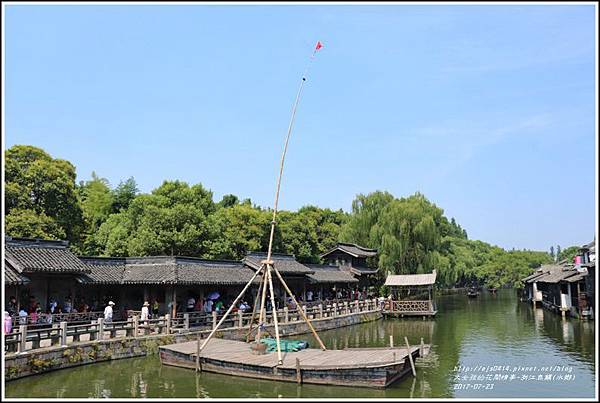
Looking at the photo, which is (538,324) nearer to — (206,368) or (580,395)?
(580,395)

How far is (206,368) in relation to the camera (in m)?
16.6

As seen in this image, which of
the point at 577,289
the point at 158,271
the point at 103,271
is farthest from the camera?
the point at 577,289

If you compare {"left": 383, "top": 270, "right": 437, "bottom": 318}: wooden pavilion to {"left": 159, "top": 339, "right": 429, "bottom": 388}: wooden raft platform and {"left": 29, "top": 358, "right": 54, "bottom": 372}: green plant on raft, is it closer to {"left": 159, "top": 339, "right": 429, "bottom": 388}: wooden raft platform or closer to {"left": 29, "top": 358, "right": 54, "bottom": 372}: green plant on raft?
{"left": 159, "top": 339, "right": 429, "bottom": 388}: wooden raft platform

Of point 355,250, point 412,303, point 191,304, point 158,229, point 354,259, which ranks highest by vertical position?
point 158,229

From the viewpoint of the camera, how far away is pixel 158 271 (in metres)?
23.4

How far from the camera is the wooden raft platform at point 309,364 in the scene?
14.3 metres

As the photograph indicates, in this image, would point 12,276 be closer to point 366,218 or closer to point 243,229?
point 243,229

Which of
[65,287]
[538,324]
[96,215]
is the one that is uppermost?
[96,215]

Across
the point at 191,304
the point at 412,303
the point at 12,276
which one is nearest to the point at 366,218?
the point at 412,303

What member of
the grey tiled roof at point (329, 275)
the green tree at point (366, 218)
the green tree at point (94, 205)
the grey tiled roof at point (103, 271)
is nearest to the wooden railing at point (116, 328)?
the grey tiled roof at point (103, 271)

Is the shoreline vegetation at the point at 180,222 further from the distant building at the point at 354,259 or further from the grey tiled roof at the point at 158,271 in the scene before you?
the grey tiled roof at the point at 158,271

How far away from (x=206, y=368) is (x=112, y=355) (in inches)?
161

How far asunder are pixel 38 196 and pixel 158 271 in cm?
1466

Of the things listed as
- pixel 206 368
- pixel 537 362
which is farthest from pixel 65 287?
pixel 537 362
